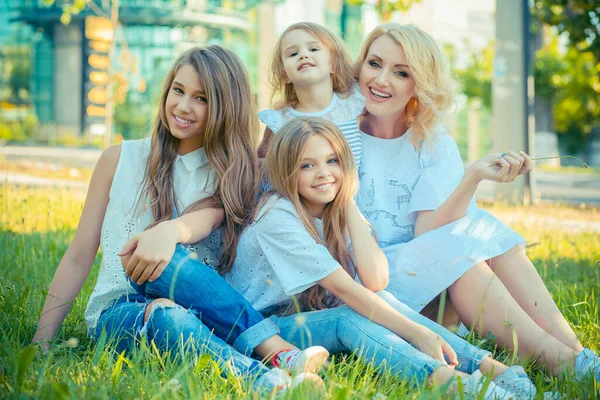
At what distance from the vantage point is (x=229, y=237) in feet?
8.35

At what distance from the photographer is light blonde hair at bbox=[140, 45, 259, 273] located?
8.34 ft

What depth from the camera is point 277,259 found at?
7.77ft

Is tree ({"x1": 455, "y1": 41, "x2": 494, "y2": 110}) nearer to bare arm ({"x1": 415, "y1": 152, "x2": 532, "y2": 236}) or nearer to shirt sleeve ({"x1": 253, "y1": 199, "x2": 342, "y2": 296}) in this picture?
bare arm ({"x1": 415, "y1": 152, "x2": 532, "y2": 236})

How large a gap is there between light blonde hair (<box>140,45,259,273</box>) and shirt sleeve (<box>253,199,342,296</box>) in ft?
0.48

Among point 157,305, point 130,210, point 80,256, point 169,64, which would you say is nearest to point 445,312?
point 157,305

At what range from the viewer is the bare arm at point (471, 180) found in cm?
238

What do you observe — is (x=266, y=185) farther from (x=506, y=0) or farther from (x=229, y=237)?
(x=506, y=0)

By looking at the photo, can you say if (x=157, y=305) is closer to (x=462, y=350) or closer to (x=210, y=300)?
(x=210, y=300)

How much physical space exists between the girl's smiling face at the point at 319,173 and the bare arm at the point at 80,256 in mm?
726

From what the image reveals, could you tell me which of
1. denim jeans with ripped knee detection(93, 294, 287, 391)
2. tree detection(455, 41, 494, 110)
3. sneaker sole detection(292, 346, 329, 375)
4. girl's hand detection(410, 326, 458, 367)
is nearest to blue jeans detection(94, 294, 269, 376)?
denim jeans with ripped knee detection(93, 294, 287, 391)

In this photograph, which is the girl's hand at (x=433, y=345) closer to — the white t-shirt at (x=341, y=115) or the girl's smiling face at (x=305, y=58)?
the white t-shirt at (x=341, y=115)

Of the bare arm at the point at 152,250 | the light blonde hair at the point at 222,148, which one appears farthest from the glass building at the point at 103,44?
the bare arm at the point at 152,250

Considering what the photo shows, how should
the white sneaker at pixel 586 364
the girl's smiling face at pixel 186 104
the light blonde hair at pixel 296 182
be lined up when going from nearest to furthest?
the white sneaker at pixel 586 364 < the light blonde hair at pixel 296 182 < the girl's smiling face at pixel 186 104

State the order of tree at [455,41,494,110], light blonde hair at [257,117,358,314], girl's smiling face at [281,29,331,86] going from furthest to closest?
tree at [455,41,494,110], girl's smiling face at [281,29,331,86], light blonde hair at [257,117,358,314]
